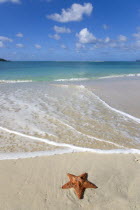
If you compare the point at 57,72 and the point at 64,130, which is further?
the point at 57,72

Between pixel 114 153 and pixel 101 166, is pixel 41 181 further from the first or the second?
pixel 114 153

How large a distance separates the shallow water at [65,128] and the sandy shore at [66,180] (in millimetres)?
612

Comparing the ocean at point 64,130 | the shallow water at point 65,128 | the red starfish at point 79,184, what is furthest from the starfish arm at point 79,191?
the shallow water at point 65,128

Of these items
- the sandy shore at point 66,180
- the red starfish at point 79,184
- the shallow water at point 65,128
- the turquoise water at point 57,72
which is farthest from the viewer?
the turquoise water at point 57,72

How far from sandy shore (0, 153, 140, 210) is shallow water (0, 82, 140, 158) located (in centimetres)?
61

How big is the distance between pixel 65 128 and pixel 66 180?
2.81 metres

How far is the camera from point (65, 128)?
245 inches

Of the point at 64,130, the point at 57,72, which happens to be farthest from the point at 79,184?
the point at 57,72

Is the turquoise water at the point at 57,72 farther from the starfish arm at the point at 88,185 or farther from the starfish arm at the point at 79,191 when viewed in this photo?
the starfish arm at the point at 79,191

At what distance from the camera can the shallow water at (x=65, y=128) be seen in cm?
500

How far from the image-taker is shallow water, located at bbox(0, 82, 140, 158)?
5.00 m

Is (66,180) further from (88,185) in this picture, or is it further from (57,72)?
(57,72)

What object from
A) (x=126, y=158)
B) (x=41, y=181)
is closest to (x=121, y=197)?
(x=126, y=158)

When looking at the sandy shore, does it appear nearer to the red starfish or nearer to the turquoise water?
the red starfish
